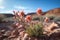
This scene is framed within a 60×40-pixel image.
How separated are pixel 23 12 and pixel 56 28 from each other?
194 cm

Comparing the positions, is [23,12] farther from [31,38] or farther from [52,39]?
[52,39]

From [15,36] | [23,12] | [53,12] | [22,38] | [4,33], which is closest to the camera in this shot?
[23,12]

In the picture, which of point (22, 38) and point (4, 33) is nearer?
point (22, 38)

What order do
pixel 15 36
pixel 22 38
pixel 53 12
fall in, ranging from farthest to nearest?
pixel 53 12 < pixel 15 36 < pixel 22 38

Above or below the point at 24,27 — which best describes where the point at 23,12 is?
above

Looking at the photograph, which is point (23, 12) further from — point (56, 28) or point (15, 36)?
point (56, 28)

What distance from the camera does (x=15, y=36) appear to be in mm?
7426

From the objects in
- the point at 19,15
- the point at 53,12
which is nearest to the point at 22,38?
the point at 19,15

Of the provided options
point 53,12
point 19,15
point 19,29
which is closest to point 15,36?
point 19,29

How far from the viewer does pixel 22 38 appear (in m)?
6.95

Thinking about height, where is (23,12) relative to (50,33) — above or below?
above

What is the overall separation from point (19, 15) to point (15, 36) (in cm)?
121

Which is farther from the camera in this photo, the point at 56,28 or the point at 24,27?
the point at 56,28

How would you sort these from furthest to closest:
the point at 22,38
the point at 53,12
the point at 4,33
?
the point at 53,12
the point at 4,33
the point at 22,38
